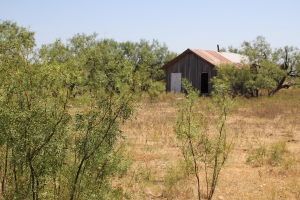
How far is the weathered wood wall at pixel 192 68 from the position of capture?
22312 mm

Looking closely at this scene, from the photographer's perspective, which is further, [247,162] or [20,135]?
[247,162]

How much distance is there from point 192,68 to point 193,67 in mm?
123

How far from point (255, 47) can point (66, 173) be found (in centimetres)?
2138

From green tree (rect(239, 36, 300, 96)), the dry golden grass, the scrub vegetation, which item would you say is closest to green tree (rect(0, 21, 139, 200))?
the scrub vegetation

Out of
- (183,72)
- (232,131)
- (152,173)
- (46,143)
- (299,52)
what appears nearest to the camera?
(46,143)

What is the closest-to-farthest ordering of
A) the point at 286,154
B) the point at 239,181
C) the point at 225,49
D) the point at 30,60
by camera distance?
the point at 30,60
the point at 239,181
the point at 286,154
the point at 225,49

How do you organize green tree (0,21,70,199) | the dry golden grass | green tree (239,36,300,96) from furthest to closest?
1. green tree (239,36,300,96)
2. the dry golden grass
3. green tree (0,21,70,199)

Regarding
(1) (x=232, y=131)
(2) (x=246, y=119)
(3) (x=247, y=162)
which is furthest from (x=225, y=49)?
(3) (x=247, y=162)

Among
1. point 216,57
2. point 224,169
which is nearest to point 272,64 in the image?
point 216,57

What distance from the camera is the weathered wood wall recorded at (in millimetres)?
22312

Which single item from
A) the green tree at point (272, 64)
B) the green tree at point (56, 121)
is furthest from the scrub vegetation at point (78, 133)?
the green tree at point (272, 64)

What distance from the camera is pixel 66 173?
11.1 feet

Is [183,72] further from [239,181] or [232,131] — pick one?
[239,181]

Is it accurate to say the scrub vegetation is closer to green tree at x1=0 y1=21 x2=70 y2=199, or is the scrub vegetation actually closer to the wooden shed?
green tree at x1=0 y1=21 x2=70 y2=199
